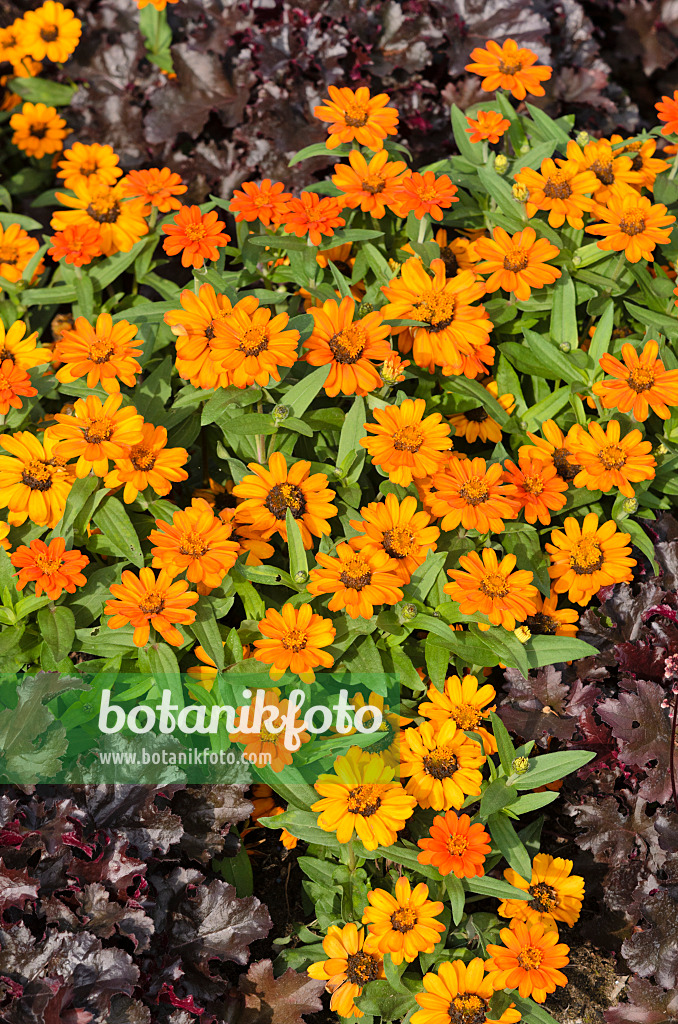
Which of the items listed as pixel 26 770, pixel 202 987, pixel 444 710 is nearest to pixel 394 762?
pixel 444 710

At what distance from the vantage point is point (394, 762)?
226 centimetres

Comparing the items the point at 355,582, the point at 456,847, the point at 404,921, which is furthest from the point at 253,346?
the point at 404,921

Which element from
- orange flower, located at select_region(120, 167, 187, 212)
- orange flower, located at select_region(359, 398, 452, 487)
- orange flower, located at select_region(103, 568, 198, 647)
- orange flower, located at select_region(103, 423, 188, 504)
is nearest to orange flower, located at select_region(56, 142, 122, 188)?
orange flower, located at select_region(120, 167, 187, 212)

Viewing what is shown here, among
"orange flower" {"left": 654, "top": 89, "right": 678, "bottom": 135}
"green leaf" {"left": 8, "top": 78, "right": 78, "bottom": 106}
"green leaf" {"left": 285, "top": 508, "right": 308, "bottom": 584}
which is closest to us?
"green leaf" {"left": 285, "top": 508, "right": 308, "bottom": 584}

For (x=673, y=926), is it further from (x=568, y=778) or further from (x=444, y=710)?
(x=444, y=710)

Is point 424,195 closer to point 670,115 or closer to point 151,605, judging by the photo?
point 670,115

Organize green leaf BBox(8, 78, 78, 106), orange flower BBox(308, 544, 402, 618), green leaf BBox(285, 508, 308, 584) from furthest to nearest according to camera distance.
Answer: green leaf BBox(8, 78, 78, 106) < green leaf BBox(285, 508, 308, 584) < orange flower BBox(308, 544, 402, 618)

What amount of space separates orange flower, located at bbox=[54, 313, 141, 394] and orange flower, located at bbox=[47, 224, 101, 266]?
1.22ft

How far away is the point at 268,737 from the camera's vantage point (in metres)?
2.21

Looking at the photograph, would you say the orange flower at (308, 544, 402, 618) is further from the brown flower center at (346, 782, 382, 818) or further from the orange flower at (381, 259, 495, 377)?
the orange flower at (381, 259, 495, 377)

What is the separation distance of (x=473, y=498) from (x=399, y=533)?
20 cm

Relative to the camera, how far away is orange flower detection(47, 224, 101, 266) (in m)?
2.60

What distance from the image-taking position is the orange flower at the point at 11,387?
2287 millimetres

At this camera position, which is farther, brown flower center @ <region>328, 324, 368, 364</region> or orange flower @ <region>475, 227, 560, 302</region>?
orange flower @ <region>475, 227, 560, 302</region>
